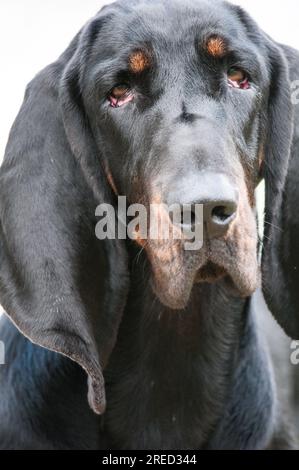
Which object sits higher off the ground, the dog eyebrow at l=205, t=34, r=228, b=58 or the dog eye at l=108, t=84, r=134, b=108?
the dog eyebrow at l=205, t=34, r=228, b=58

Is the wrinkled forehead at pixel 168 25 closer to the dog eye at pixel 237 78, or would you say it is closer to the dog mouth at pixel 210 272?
the dog eye at pixel 237 78

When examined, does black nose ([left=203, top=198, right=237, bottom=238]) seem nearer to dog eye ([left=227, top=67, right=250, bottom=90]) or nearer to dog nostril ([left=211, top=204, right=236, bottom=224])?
dog nostril ([left=211, top=204, right=236, bottom=224])

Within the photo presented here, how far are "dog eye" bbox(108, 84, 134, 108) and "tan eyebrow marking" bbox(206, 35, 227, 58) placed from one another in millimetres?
366

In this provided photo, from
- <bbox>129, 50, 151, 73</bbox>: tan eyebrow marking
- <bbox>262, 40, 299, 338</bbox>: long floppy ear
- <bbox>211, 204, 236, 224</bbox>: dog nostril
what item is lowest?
<bbox>262, 40, 299, 338</bbox>: long floppy ear

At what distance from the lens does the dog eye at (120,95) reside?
14.2ft

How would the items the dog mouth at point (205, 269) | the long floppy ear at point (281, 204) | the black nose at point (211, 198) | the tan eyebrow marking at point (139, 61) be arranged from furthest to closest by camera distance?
the long floppy ear at point (281, 204)
the tan eyebrow marking at point (139, 61)
the dog mouth at point (205, 269)
the black nose at point (211, 198)

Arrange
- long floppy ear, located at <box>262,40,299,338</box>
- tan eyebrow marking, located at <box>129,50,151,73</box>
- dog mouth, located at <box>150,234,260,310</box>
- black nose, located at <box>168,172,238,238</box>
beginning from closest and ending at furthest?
1. black nose, located at <box>168,172,238,238</box>
2. dog mouth, located at <box>150,234,260,310</box>
3. tan eyebrow marking, located at <box>129,50,151,73</box>
4. long floppy ear, located at <box>262,40,299,338</box>

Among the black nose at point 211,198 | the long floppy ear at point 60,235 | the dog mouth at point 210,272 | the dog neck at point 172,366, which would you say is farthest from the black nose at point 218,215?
the dog neck at point 172,366

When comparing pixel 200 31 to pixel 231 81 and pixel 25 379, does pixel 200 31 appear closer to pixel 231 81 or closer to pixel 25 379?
pixel 231 81

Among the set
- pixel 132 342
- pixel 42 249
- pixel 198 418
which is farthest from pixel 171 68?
pixel 198 418

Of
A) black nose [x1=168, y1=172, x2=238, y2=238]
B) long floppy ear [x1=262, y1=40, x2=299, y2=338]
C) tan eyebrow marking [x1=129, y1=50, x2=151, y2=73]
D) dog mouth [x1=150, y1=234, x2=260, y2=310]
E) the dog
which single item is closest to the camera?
black nose [x1=168, y1=172, x2=238, y2=238]

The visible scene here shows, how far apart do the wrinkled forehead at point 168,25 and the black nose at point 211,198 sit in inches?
29.7

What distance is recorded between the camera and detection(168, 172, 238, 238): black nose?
3725 millimetres

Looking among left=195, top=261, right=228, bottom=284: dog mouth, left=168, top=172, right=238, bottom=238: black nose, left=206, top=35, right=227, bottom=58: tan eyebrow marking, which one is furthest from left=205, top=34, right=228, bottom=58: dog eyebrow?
left=195, top=261, right=228, bottom=284: dog mouth
